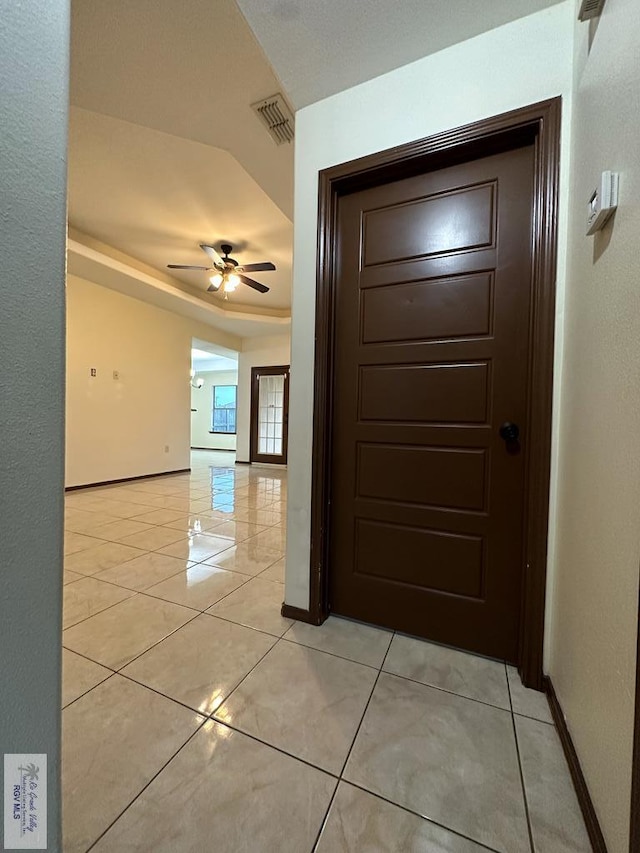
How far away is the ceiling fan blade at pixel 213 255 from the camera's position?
3647 millimetres

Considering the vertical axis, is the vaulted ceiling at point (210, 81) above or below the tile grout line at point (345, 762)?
above

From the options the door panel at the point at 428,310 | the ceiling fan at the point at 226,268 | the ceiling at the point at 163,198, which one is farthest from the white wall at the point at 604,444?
the ceiling fan at the point at 226,268

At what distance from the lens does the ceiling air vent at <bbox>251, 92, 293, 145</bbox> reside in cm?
186

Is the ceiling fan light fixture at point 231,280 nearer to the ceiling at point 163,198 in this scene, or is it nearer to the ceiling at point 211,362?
the ceiling at point 163,198

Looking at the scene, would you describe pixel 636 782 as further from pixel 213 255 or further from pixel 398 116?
pixel 213 255

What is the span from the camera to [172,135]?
2.27 metres

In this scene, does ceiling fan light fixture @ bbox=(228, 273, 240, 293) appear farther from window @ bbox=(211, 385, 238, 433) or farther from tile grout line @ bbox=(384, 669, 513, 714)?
window @ bbox=(211, 385, 238, 433)

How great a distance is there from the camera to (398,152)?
1.46 metres

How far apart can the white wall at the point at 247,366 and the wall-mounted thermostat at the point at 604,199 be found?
6387 mm

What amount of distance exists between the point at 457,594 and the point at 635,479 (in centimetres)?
96

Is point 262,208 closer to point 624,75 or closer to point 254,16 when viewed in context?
point 254,16

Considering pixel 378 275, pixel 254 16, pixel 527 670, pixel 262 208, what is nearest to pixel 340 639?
pixel 527 670

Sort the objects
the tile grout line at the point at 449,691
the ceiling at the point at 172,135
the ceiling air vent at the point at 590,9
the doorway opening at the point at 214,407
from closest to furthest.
Answer: the ceiling air vent at the point at 590,9 → the tile grout line at the point at 449,691 → the ceiling at the point at 172,135 → the doorway opening at the point at 214,407

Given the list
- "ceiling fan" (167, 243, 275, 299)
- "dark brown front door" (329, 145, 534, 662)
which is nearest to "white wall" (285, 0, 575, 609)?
"dark brown front door" (329, 145, 534, 662)
